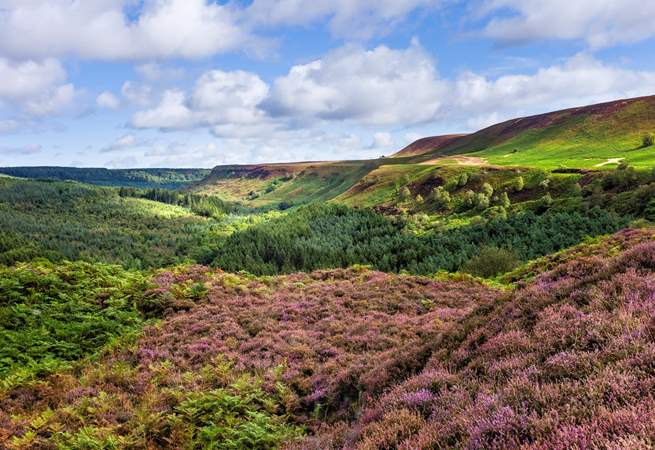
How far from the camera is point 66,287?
25562 mm

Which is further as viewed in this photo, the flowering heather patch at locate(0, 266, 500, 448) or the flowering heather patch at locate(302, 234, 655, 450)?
the flowering heather patch at locate(0, 266, 500, 448)

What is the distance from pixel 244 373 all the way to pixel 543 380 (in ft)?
35.4

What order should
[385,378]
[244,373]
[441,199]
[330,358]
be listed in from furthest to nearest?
[441,199] < [330,358] < [244,373] < [385,378]

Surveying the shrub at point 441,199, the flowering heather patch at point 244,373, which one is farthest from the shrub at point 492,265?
the shrub at point 441,199

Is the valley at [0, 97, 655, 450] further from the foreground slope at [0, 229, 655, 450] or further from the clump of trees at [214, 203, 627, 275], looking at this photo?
the clump of trees at [214, 203, 627, 275]

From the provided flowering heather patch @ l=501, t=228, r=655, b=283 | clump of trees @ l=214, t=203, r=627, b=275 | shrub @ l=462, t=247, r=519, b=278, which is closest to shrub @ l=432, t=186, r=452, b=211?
clump of trees @ l=214, t=203, r=627, b=275

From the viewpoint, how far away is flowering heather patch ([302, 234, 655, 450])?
5.32m

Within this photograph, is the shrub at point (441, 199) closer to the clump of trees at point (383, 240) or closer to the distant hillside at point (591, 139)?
the clump of trees at point (383, 240)

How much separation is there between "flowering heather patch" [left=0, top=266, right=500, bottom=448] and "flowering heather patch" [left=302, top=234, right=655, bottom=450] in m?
0.58

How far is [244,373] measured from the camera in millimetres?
14430

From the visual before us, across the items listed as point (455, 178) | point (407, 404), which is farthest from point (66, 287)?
point (455, 178)

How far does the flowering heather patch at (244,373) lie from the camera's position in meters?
10.5

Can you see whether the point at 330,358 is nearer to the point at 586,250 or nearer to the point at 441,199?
the point at 586,250

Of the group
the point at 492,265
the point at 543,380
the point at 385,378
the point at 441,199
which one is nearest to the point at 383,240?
the point at 441,199
